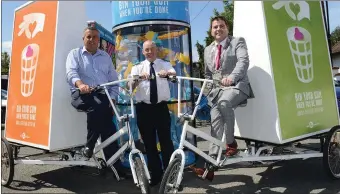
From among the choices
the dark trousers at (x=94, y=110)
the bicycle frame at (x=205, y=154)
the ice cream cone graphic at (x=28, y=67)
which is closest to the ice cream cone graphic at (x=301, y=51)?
the bicycle frame at (x=205, y=154)

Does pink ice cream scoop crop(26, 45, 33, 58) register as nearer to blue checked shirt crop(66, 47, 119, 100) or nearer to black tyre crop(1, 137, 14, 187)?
blue checked shirt crop(66, 47, 119, 100)

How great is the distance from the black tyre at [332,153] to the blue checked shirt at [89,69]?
2.96 meters

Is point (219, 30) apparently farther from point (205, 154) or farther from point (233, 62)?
point (205, 154)

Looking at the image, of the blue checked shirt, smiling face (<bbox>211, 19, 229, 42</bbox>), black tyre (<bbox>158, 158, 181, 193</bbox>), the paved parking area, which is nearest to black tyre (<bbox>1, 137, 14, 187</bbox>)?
the paved parking area

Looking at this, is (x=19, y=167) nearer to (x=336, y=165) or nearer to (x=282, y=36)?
(x=282, y=36)

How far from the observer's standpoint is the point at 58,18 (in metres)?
4.21

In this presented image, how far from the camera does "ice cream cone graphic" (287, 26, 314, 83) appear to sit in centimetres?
451

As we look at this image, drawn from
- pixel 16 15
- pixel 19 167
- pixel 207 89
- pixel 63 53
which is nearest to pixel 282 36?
pixel 207 89

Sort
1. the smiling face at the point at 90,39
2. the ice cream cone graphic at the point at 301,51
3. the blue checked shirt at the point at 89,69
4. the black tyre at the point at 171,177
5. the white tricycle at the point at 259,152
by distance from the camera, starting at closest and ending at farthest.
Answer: the black tyre at the point at 171,177 < the white tricycle at the point at 259,152 < the blue checked shirt at the point at 89,69 < the smiling face at the point at 90,39 < the ice cream cone graphic at the point at 301,51

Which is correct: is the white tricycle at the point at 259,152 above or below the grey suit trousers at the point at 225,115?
below

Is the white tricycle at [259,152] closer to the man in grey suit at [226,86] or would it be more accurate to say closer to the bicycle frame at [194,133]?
the bicycle frame at [194,133]

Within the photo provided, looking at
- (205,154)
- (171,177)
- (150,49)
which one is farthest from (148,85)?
(171,177)

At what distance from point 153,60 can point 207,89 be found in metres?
0.80

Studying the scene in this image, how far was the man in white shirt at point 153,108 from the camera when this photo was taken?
421 centimetres
